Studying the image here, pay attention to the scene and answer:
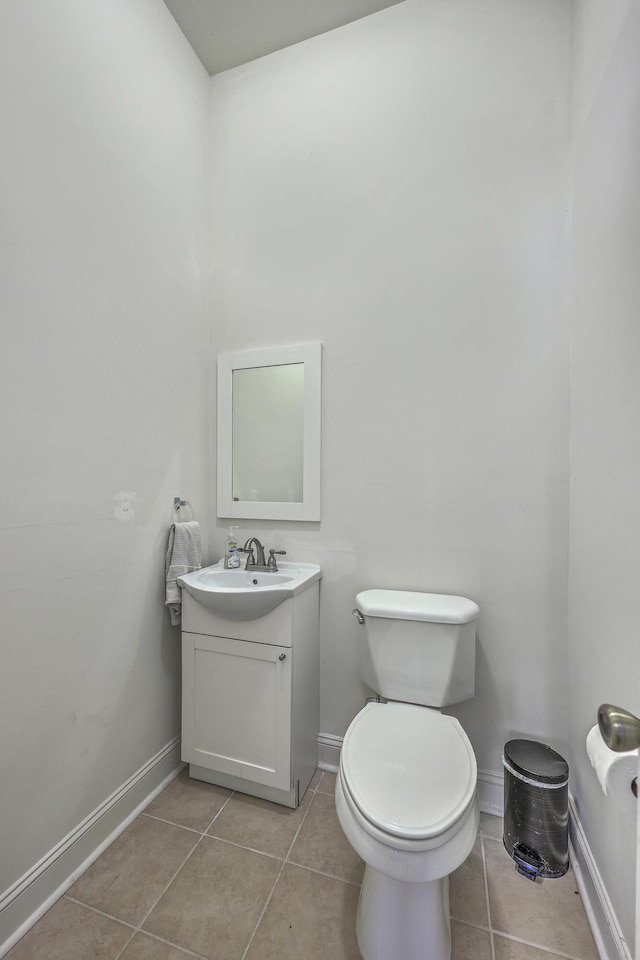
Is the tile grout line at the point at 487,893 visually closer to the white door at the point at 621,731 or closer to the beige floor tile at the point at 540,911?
the beige floor tile at the point at 540,911

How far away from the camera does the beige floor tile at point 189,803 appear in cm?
142

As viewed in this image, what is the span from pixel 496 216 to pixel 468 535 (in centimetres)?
119

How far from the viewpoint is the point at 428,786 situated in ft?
3.17

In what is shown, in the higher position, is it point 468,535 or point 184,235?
point 184,235

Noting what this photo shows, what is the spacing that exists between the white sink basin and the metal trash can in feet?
3.02

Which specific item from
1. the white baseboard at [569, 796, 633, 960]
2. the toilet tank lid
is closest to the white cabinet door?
the toilet tank lid

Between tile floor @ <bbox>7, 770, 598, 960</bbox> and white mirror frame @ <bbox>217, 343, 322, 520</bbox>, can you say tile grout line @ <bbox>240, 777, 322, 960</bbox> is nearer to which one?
Answer: tile floor @ <bbox>7, 770, 598, 960</bbox>

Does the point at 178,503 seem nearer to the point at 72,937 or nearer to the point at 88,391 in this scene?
the point at 88,391

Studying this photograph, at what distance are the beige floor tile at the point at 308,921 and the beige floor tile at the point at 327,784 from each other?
0.34m

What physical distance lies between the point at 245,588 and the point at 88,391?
0.85 m

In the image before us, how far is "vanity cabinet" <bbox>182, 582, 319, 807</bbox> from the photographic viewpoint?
1.43 meters

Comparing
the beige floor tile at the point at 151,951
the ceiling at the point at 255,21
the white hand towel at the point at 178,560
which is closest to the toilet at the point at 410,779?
the beige floor tile at the point at 151,951

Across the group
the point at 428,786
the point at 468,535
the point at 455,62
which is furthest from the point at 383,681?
the point at 455,62

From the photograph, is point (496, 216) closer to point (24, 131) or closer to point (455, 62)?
point (455, 62)
